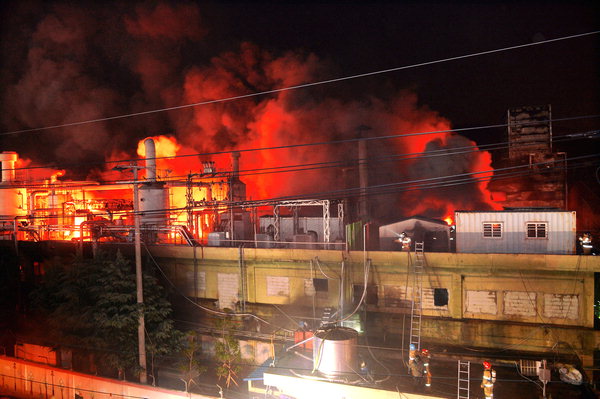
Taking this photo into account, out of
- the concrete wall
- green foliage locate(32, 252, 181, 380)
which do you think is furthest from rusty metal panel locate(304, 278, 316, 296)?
the concrete wall

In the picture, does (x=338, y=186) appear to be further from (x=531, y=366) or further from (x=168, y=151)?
(x=531, y=366)

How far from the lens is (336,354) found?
1147 cm

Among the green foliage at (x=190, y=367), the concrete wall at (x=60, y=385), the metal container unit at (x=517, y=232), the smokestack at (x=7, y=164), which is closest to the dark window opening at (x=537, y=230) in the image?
the metal container unit at (x=517, y=232)

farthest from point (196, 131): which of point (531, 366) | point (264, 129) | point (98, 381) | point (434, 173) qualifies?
point (531, 366)

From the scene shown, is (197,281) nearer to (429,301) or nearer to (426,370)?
(429,301)

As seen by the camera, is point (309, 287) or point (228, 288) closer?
point (309, 287)

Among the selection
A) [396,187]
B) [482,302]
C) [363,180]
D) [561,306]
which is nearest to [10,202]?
[363,180]

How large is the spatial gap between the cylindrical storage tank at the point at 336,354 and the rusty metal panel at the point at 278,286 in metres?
6.47

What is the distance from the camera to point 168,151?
36.3 meters

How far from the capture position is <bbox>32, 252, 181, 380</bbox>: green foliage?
1369 cm

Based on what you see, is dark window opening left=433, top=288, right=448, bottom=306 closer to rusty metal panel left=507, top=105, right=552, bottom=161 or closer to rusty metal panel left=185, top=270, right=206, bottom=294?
rusty metal panel left=185, top=270, right=206, bottom=294

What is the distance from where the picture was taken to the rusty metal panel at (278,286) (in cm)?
1822

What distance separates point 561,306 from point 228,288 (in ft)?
46.3

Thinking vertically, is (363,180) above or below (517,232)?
above
